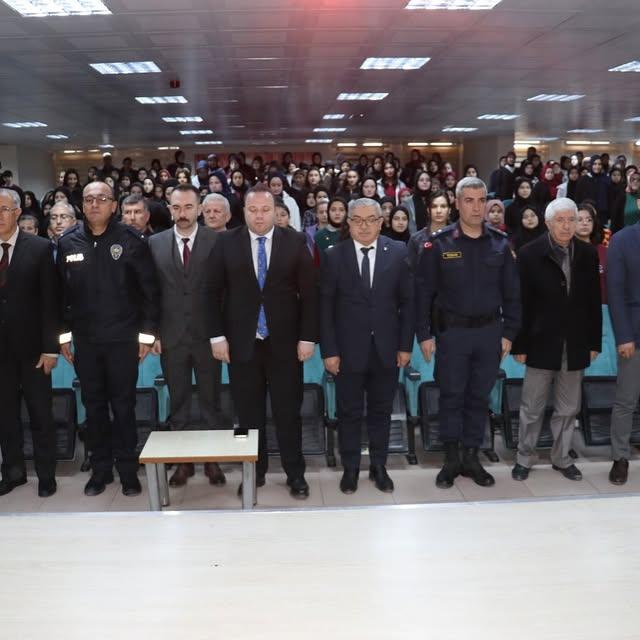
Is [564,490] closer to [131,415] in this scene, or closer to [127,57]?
[131,415]

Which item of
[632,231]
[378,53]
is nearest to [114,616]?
[632,231]

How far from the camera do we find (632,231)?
12.5ft

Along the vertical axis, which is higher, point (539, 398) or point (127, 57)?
point (127, 57)

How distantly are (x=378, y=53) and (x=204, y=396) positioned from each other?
18.5ft

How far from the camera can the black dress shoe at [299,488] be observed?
3.85 metres

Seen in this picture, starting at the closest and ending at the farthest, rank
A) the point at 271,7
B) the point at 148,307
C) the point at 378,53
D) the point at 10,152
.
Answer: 1. the point at 148,307
2. the point at 271,7
3. the point at 378,53
4. the point at 10,152

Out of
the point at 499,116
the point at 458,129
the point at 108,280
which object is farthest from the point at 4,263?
the point at 458,129

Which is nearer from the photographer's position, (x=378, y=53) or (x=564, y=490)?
(x=564, y=490)

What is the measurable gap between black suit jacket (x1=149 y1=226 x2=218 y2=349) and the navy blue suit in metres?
0.67

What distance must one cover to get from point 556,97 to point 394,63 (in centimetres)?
Answer: 454

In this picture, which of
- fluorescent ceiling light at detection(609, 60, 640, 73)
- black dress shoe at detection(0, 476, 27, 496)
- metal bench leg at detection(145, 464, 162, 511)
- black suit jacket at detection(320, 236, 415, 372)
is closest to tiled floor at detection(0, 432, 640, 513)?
black dress shoe at detection(0, 476, 27, 496)

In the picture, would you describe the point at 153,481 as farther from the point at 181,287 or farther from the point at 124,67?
the point at 124,67

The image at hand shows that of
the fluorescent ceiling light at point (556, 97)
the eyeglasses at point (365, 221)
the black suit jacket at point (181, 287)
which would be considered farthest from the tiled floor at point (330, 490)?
the fluorescent ceiling light at point (556, 97)

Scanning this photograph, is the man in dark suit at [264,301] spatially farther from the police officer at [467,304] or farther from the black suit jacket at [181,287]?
the police officer at [467,304]
